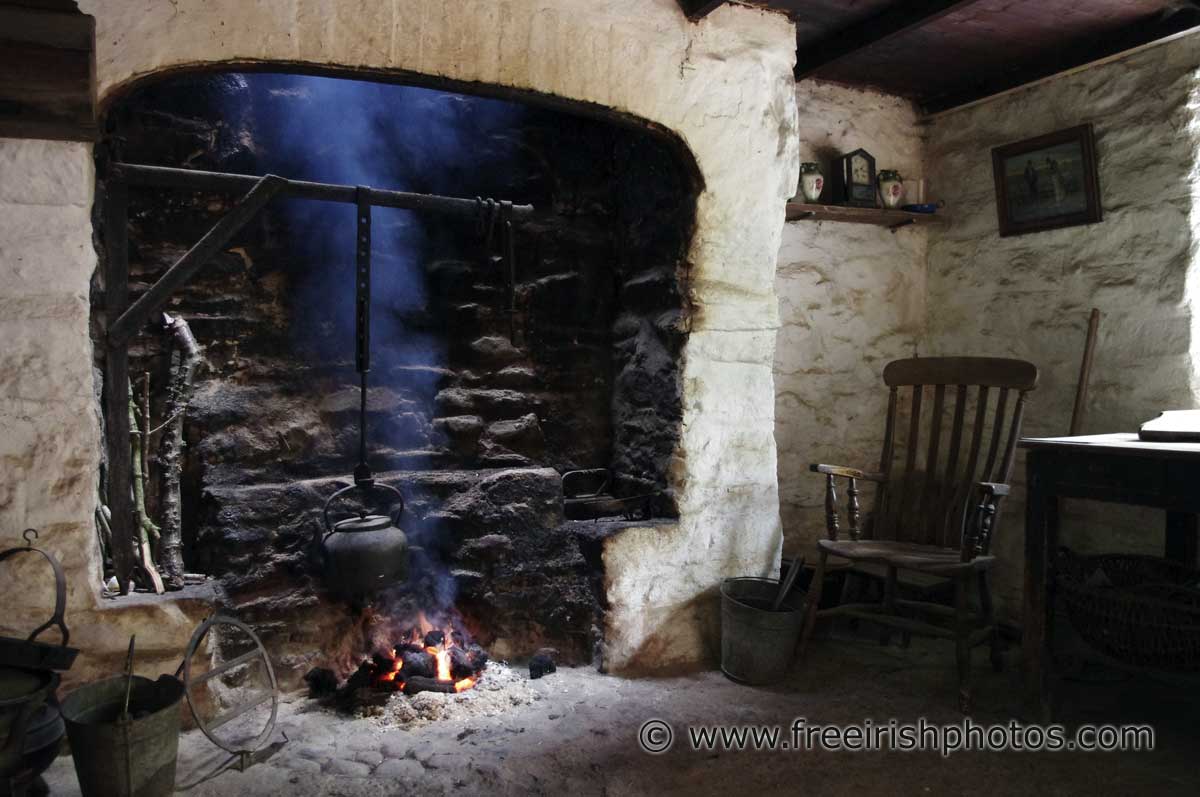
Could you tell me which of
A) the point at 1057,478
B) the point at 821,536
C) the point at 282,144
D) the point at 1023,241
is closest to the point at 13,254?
the point at 282,144

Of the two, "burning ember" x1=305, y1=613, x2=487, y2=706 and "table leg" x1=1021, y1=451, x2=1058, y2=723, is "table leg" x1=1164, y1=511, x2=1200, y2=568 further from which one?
"burning ember" x1=305, y1=613, x2=487, y2=706

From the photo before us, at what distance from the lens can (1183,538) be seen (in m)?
2.79

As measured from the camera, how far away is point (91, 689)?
200 centimetres

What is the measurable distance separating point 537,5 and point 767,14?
3.16 ft

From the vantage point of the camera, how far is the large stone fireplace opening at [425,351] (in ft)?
8.64

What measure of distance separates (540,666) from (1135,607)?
6.24 ft

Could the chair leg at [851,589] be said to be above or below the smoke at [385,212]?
below

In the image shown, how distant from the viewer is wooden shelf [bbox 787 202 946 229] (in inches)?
138

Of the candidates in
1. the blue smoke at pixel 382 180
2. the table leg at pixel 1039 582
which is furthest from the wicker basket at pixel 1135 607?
the blue smoke at pixel 382 180

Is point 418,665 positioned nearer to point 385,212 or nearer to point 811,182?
point 385,212

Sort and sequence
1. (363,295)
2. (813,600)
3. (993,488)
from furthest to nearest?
(813,600) < (993,488) < (363,295)

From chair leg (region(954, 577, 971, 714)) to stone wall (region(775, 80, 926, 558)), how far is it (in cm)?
106

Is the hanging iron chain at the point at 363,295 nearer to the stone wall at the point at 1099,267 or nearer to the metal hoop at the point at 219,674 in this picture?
the metal hoop at the point at 219,674

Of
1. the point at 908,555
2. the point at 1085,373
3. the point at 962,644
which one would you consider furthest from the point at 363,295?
the point at 1085,373
